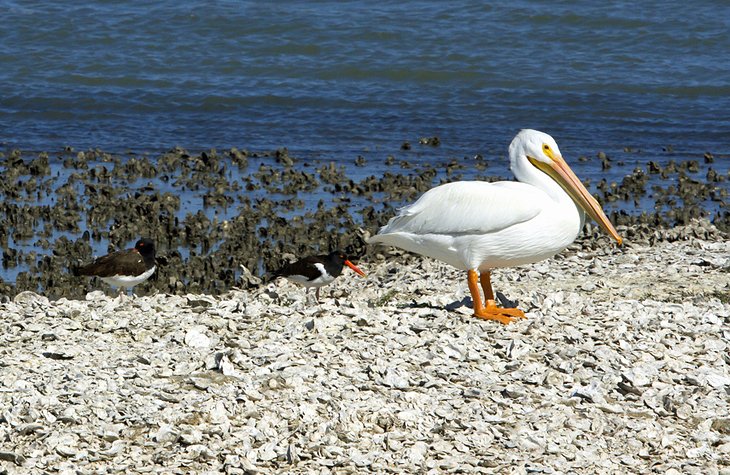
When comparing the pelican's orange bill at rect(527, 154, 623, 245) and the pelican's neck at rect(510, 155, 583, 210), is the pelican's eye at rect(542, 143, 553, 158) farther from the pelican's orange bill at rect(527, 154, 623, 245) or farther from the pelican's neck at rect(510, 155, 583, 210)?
the pelican's neck at rect(510, 155, 583, 210)

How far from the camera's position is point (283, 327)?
814 centimetres

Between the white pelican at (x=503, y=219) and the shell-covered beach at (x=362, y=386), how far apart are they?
0.44 metres

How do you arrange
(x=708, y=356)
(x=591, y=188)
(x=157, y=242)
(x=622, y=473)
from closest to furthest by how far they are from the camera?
1. (x=622, y=473)
2. (x=708, y=356)
3. (x=157, y=242)
4. (x=591, y=188)

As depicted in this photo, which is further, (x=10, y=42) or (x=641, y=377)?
(x=10, y=42)

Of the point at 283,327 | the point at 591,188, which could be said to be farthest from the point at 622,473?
the point at 591,188

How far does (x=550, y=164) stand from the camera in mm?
8672

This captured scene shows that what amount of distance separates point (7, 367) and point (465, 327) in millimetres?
3140

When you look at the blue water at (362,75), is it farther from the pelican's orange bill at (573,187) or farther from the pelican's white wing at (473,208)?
the pelican's white wing at (473,208)

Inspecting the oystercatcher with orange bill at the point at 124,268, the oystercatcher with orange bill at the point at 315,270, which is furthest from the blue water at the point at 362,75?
the oystercatcher with orange bill at the point at 124,268

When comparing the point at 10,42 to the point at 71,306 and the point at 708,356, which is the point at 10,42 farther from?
the point at 708,356

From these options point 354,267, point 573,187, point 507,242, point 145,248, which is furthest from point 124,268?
point 573,187

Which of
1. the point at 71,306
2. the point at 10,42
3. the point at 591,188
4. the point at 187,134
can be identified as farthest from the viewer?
the point at 10,42

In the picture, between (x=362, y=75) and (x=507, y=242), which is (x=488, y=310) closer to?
(x=507, y=242)

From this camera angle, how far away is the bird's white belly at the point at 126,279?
10516 millimetres
